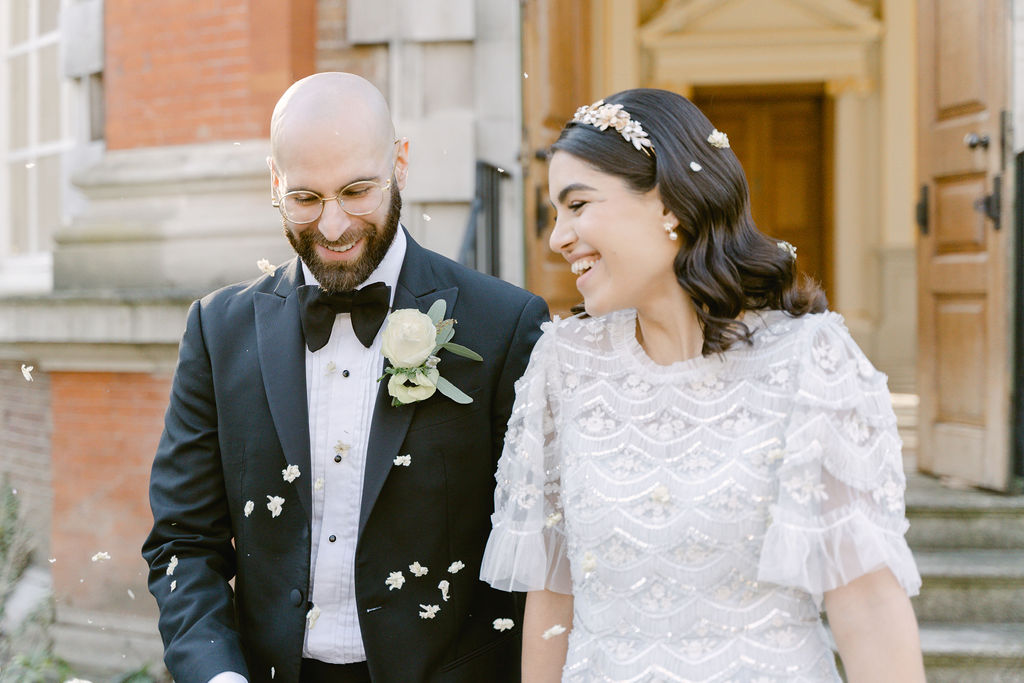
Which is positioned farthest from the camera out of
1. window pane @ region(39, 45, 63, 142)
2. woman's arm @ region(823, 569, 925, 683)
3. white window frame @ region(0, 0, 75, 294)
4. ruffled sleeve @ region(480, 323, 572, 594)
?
window pane @ region(39, 45, 63, 142)

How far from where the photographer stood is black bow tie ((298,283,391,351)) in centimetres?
200

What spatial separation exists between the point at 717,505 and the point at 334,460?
0.76 metres

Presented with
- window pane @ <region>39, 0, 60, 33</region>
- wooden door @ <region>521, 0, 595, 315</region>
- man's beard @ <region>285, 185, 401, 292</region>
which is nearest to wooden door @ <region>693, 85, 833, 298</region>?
wooden door @ <region>521, 0, 595, 315</region>

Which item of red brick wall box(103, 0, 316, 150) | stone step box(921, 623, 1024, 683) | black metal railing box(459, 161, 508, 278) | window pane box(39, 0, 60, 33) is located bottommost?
stone step box(921, 623, 1024, 683)

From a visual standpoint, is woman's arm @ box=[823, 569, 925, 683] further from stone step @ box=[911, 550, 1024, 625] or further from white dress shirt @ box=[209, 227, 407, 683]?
stone step @ box=[911, 550, 1024, 625]

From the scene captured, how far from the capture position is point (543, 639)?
1.88 meters

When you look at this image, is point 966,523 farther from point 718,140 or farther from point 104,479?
point 104,479

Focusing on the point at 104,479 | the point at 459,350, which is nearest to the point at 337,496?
the point at 459,350

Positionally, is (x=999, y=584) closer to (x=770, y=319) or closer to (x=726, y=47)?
(x=770, y=319)

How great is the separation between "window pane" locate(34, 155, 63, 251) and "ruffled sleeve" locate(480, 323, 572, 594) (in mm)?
5237

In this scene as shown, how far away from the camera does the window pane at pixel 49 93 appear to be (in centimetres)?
620

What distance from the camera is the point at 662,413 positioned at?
5.79ft

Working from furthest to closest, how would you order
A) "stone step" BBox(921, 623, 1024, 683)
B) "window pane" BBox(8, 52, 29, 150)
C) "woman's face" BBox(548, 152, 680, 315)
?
"window pane" BBox(8, 52, 29, 150), "stone step" BBox(921, 623, 1024, 683), "woman's face" BBox(548, 152, 680, 315)

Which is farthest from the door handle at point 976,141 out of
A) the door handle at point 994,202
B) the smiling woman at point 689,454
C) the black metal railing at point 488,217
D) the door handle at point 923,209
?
the smiling woman at point 689,454
